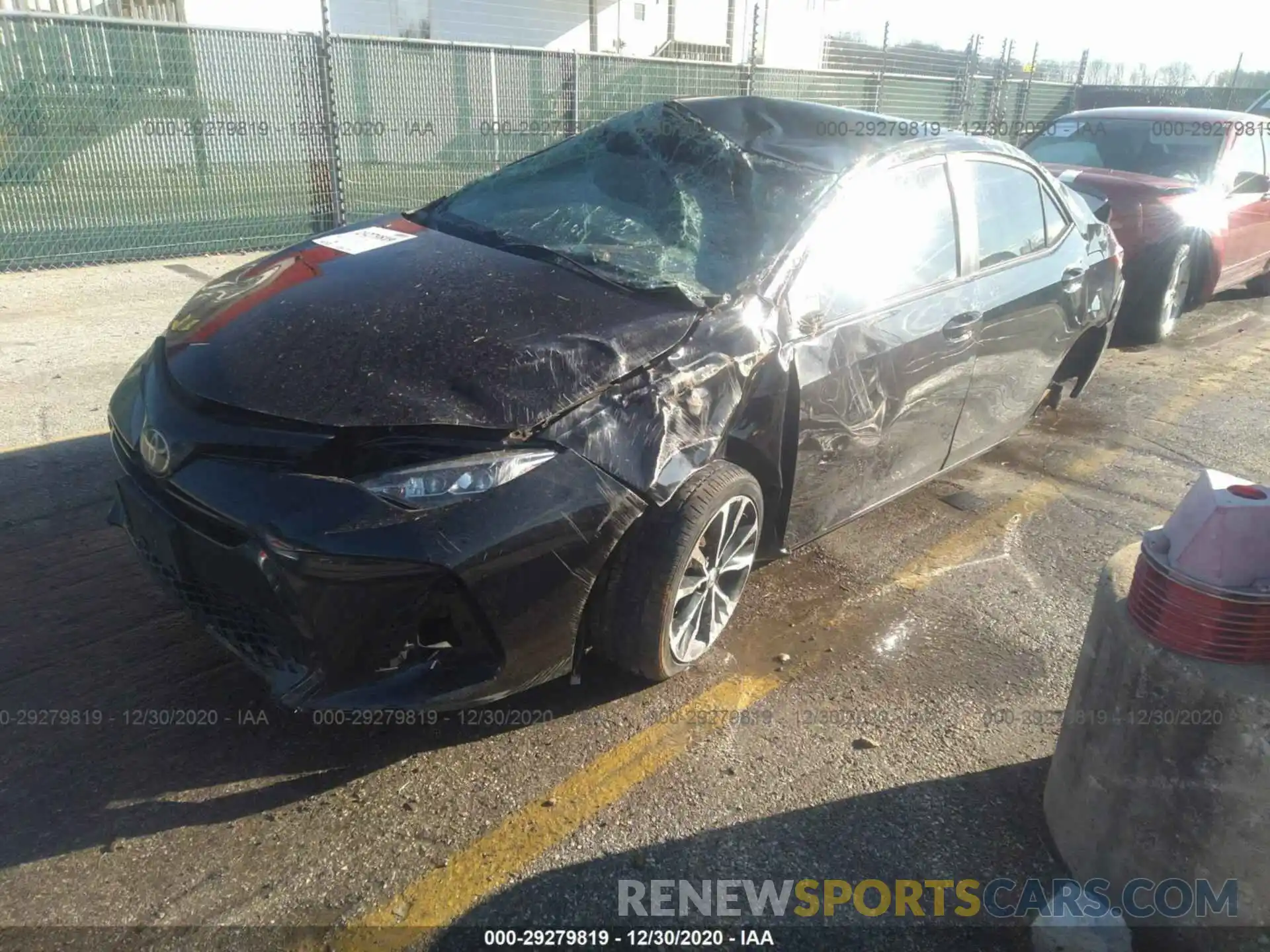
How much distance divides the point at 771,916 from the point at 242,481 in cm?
169

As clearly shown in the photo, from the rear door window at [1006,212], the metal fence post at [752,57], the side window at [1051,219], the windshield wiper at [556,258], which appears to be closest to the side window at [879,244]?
the rear door window at [1006,212]

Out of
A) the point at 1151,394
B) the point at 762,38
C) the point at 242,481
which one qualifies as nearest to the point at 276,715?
the point at 242,481

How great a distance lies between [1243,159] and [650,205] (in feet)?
21.9

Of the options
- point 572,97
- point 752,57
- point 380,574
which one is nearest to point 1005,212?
point 380,574

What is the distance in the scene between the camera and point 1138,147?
782 cm

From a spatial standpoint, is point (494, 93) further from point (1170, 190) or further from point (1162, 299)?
point (1162, 299)

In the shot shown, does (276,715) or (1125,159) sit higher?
(1125,159)

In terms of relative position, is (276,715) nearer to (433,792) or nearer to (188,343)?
(433,792)

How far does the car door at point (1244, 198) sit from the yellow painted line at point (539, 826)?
271 inches

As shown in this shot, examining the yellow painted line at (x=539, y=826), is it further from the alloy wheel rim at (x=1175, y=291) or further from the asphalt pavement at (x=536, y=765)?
the alloy wheel rim at (x=1175, y=291)

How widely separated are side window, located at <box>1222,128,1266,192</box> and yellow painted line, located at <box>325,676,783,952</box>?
→ 272 inches

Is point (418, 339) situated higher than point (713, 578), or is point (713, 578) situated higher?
point (418, 339)

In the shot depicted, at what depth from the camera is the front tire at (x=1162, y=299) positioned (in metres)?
7.12

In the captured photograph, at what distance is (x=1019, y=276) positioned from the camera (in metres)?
4.16
